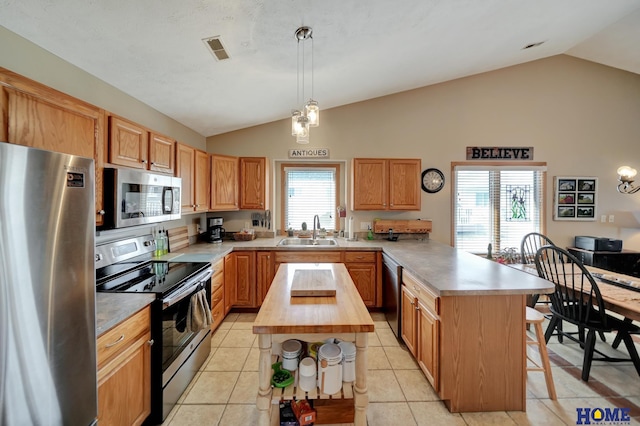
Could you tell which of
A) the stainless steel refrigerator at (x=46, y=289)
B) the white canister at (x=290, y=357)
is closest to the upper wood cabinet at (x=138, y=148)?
the stainless steel refrigerator at (x=46, y=289)

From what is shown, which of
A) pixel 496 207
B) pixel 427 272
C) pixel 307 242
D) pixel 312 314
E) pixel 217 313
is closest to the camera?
pixel 312 314

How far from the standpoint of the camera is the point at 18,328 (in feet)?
2.81

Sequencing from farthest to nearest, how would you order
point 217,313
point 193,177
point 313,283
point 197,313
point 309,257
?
point 309,257
point 193,177
point 217,313
point 197,313
point 313,283

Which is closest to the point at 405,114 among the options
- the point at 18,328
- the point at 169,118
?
the point at 169,118

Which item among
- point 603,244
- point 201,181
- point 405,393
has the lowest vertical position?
Result: point 405,393

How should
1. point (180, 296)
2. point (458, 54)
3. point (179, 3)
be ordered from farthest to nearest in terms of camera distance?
point (458, 54)
point (180, 296)
point (179, 3)

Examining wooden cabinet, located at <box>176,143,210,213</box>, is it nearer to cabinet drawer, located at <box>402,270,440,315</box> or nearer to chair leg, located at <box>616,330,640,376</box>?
cabinet drawer, located at <box>402,270,440,315</box>

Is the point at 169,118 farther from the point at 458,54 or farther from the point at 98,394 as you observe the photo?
the point at 458,54

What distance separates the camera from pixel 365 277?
341 cm

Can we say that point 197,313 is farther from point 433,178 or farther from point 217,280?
point 433,178

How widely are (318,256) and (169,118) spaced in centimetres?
243

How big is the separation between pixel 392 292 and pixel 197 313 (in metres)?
1.97

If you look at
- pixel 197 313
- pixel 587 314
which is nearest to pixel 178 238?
pixel 197 313

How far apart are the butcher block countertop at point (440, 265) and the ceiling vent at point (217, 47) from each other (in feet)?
5.99
